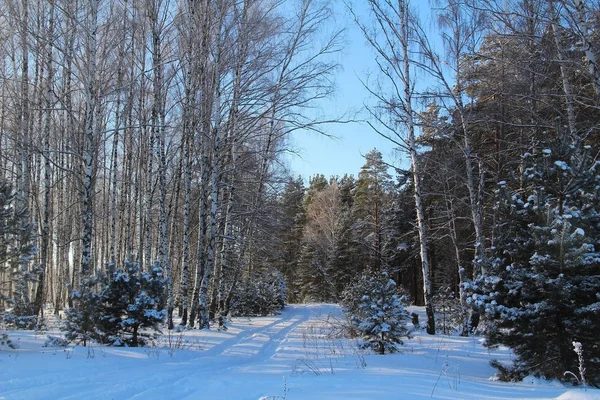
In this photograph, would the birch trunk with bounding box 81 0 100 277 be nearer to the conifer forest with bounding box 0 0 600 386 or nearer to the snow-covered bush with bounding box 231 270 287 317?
the conifer forest with bounding box 0 0 600 386

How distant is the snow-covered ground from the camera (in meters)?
4.96

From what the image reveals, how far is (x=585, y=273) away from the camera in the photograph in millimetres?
6051

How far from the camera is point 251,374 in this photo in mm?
6723

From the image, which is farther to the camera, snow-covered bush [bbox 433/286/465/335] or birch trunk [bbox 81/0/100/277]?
snow-covered bush [bbox 433/286/465/335]

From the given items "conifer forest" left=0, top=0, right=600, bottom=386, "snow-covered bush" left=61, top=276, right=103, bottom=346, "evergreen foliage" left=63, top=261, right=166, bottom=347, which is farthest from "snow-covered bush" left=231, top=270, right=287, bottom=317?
"snow-covered bush" left=61, top=276, right=103, bottom=346

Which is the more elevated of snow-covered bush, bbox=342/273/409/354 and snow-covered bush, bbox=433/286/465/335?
snow-covered bush, bbox=342/273/409/354

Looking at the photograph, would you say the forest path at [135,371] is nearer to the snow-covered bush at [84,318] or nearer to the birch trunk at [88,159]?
the snow-covered bush at [84,318]

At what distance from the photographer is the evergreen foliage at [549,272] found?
19.3ft

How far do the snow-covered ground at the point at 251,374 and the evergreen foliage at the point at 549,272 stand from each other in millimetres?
514

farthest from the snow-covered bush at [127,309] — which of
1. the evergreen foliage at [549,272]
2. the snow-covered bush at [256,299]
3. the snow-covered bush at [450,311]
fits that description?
the snow-covered bush at [256,299]

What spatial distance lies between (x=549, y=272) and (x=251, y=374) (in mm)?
4666

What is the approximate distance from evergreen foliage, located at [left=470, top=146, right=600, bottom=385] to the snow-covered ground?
→ 51 centimetres

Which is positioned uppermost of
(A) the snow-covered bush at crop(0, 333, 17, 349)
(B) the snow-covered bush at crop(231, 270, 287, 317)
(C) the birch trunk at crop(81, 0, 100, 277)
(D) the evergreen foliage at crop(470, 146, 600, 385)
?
(C) the birch trunk at crop(81, 0, 100, 277)

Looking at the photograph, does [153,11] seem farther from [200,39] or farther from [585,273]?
[585,273]
